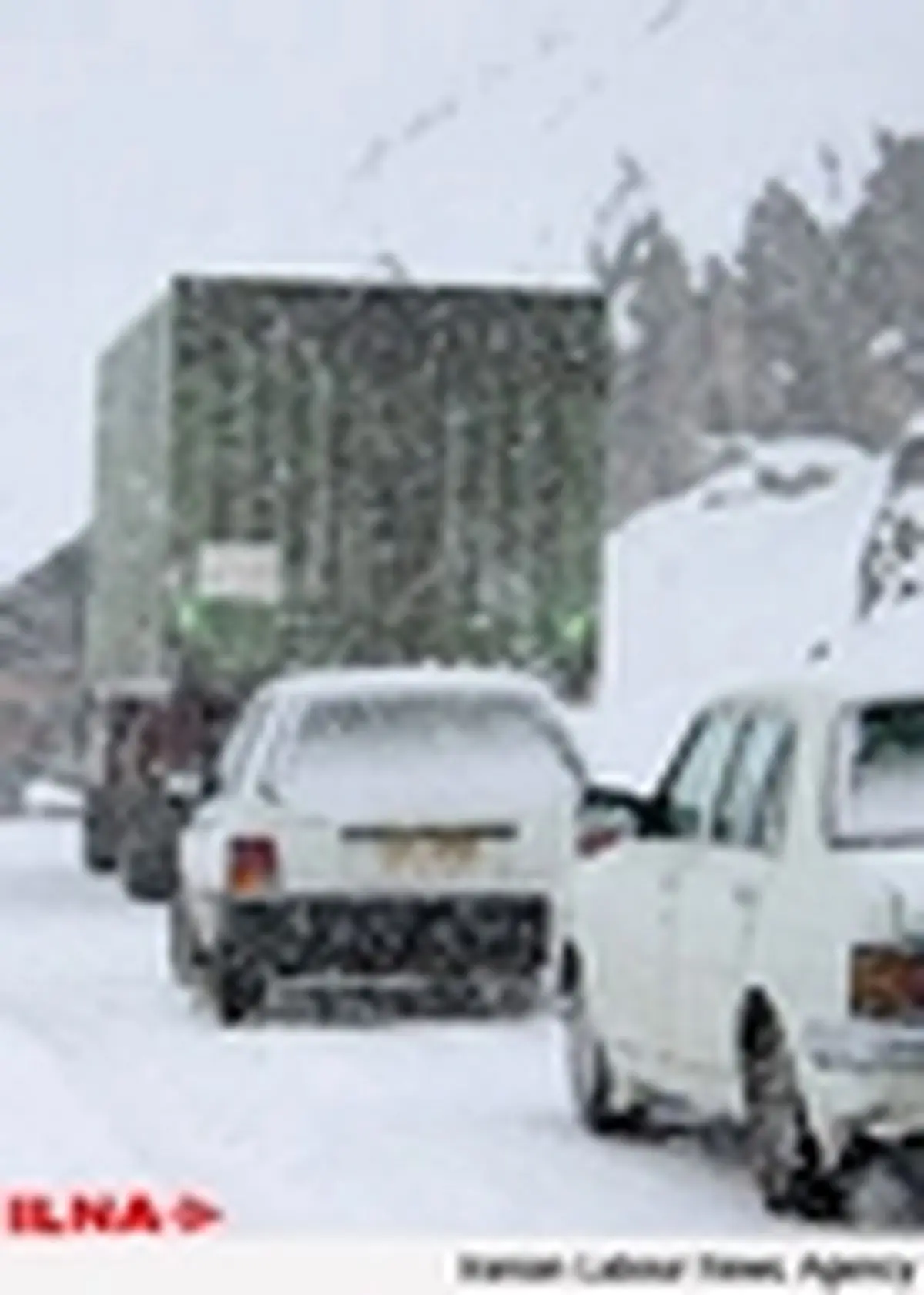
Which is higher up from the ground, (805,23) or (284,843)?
(805,23)

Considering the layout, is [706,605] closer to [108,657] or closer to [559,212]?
[559,212]

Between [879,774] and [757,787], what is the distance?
529mm

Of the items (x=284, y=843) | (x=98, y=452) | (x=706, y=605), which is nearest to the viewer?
(x=706, y=605)

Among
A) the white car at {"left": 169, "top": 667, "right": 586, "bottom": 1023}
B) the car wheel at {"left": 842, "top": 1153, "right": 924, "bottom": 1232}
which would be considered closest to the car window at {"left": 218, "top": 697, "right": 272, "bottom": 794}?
the white car at {"left": 169, "top": 667, "right": 586, "bottom": 1023}

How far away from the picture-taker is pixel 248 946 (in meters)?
16.6

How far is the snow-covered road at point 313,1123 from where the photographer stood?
1253 centimetres

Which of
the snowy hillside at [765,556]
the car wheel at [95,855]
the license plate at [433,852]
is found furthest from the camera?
the car wheel at [95,855]

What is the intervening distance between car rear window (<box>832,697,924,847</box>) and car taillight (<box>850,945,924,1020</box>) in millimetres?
343

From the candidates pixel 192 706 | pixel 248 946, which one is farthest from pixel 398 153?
pixel 192 706

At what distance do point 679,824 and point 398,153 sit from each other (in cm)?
182

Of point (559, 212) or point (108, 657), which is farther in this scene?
point (108, 657)

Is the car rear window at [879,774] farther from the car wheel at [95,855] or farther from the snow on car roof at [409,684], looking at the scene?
the car wheel at [95,855]

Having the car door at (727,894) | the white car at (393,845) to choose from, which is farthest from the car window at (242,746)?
the car door at (727,894)

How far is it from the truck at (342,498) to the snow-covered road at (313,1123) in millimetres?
1779
